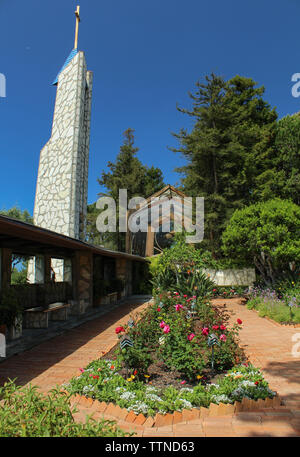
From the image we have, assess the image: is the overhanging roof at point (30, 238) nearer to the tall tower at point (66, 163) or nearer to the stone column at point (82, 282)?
the stone column at point (82, 282)

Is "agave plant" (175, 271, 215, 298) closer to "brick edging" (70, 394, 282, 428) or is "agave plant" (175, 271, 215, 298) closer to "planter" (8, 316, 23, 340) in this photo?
"planter" (8, 316, 23, 340)

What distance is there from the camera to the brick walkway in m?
2.64

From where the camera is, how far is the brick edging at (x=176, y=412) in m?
2.77

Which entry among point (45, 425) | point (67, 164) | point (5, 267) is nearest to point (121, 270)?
point (67, 164)

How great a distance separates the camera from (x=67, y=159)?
1280 cm

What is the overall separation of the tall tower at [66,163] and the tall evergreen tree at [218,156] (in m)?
6.95

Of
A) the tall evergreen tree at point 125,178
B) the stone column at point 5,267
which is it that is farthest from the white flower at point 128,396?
the tall evergreen tree at point 125,178

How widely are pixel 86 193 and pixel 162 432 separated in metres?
12.2

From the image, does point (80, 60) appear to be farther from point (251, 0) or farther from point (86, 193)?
point (251, 0)

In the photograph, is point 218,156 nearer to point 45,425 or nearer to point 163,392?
point 163,392

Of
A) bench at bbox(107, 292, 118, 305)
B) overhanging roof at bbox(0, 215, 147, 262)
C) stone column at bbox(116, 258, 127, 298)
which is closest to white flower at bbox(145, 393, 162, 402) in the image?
overhanging roof at bbox(0, 215, 147, 262)

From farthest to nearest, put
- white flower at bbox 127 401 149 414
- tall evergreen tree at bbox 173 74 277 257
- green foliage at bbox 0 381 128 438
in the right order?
tall evergreen tree at bbox 173 74 277 257 → white flower at bbox 127 401 149 414 → green foliage at bbox 0 381 128 438

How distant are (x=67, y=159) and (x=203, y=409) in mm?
12016

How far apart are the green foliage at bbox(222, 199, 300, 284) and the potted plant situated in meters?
8.80
